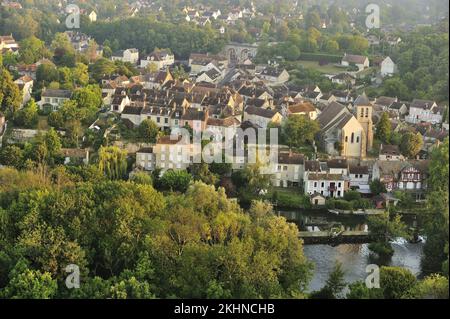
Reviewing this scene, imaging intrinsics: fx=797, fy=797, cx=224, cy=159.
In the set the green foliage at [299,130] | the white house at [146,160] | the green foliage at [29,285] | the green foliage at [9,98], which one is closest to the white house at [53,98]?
the green foliage at [9,98]

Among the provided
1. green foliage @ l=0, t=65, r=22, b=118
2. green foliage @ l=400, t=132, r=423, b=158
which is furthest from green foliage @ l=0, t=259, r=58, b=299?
green foliage @ l=0, t=65, r=22, b=118

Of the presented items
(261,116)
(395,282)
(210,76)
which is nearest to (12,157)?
(261,116)

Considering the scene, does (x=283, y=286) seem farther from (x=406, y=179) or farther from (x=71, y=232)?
(x=406, y=179)

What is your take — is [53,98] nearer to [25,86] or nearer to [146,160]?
[25,86]

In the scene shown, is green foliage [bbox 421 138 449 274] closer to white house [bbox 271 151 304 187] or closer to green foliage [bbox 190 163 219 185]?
white house [bbox 271 151 304 187]

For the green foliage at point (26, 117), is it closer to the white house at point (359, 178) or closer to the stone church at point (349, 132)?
the stone church at point (349, 132)

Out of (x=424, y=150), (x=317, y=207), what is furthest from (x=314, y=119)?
(x=317, y=207)
